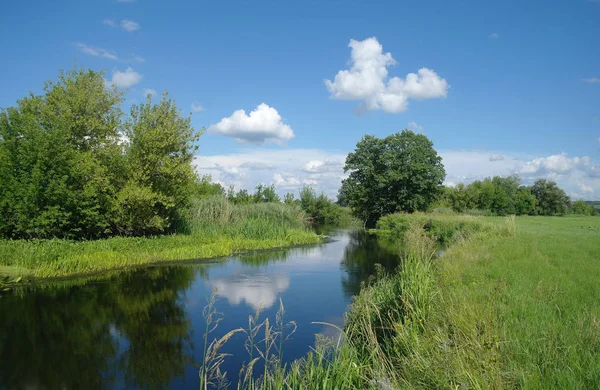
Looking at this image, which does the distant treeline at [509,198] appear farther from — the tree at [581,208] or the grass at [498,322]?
the grass at [498,322]

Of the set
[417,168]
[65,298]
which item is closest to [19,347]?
[65,298]

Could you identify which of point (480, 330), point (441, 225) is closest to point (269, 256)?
point (441, 225)

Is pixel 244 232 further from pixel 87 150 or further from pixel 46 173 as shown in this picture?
pixel 46 173

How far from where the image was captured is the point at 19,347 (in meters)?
8.80

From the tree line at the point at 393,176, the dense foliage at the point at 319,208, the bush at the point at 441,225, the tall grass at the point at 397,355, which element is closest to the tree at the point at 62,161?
the tall grass at the point at 397,355

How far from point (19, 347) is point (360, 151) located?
41.7 m

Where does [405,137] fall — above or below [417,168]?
above

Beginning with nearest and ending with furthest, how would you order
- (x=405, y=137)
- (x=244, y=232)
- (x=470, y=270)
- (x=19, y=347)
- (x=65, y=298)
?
(x=19, y=347)
(x=470, y=270)
(x=65, y=298)
(x=244, y=232)
(x=405, y=137)

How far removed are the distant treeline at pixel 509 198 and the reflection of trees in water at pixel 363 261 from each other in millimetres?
33614

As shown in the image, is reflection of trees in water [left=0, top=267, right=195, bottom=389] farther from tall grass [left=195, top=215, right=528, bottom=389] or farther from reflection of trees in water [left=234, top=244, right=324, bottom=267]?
reflection of trees in water [left=234, top=244, right=324, bottom=267]

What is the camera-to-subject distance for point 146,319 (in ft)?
36.1

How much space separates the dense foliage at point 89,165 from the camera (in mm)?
16328

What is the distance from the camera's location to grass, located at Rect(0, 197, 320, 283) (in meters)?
14.8

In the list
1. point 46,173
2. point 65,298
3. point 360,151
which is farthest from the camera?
point 360,151
